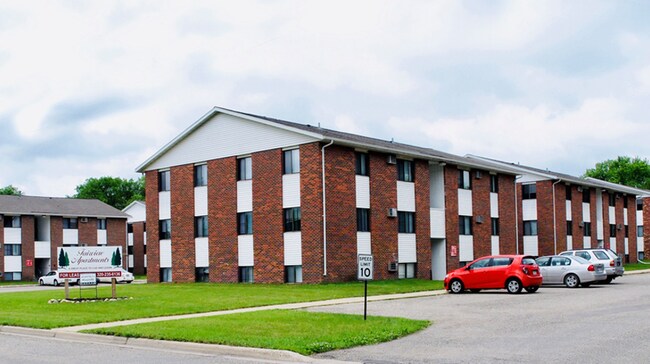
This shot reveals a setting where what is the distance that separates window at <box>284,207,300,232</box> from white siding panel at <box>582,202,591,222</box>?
28906 mm

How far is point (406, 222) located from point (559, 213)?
18.6 metres

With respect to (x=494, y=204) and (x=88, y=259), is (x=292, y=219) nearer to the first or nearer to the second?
(x=88, y=259)

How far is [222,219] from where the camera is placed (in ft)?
123

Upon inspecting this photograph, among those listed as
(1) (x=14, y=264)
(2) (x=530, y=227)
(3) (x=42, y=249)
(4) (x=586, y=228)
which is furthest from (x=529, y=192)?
(1) (x=14, y=264)

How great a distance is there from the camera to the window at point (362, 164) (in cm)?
3472

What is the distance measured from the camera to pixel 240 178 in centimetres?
3684

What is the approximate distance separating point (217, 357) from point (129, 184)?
353 ft

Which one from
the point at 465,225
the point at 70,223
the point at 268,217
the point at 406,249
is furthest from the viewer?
the point at 70,223

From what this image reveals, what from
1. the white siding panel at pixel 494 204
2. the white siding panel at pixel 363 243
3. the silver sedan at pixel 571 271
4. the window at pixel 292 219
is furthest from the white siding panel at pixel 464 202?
the window at pixel 292 219

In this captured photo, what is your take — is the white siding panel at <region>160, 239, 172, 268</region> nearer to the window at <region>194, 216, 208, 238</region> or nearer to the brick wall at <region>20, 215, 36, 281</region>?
the window at <region>194, 216, 208, 238</region>

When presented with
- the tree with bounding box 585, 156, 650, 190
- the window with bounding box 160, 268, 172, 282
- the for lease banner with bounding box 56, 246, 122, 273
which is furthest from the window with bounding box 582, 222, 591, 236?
the tree with bounding box 585, 156, 650, 190

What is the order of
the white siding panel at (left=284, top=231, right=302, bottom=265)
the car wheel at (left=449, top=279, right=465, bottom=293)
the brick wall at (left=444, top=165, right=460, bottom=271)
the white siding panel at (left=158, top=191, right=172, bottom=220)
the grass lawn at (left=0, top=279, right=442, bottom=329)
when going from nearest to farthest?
the grass lawn at (left=0, top=279, right=442, bottom=329) < the car wheel at (left=449, top=279, right=465, bottom=293) < the white siding panel at (left=284, top=231, right=302, bottom=265) < the brick wall at (left=444, top=165, right=460, bottom=271) < the white siding panel at (left=158, top=191, right=172, bottom=220)

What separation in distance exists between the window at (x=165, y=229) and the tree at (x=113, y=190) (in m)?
74.6

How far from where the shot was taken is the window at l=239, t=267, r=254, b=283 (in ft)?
120
